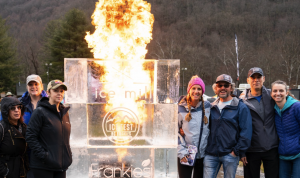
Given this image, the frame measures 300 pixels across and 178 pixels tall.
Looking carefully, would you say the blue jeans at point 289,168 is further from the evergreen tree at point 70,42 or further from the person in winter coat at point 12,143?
the evergreen tree at point 70,42

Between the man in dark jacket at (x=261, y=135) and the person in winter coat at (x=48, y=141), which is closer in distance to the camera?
the person in winter coat at (x=48, y=141)

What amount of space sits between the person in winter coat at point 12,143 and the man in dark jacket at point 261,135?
2.90 meters

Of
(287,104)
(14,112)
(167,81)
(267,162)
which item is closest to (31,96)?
(14,112)

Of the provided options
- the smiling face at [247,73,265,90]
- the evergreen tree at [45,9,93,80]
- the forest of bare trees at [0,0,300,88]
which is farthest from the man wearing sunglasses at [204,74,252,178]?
the evergreen tree at [45,9,93,80]

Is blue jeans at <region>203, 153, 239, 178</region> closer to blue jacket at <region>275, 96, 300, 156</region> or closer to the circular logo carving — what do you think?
blue jacket at <region>275, 96, 300, 156</region>

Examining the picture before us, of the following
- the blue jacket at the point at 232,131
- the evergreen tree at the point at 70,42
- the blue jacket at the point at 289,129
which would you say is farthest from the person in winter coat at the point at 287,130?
the evergreen tree at the point at 70,42

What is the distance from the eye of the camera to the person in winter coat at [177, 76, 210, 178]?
3365 mm

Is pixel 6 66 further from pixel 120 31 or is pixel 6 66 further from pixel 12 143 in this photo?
pixel 12 143

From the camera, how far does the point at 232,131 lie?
3.28 metres

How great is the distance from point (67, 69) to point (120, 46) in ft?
3.50

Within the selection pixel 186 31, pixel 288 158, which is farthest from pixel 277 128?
pixel 186 31

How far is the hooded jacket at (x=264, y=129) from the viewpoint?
342cm

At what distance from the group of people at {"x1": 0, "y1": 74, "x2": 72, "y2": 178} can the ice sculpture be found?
1.14 meters

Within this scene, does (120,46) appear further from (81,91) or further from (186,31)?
(186,31)
